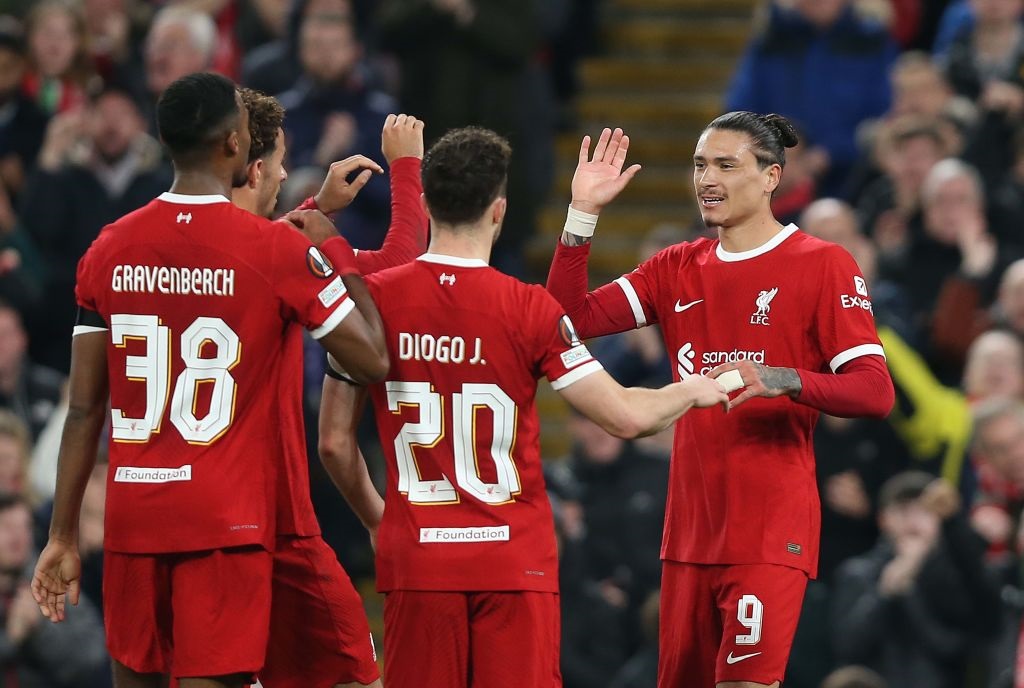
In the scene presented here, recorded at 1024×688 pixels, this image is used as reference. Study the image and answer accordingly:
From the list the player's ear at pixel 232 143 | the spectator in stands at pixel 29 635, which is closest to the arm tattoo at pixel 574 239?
the player's ear at pixel 232 143

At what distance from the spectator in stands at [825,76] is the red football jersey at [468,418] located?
6884 millimetres

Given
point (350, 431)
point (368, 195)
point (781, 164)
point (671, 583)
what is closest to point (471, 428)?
point (350, 431)

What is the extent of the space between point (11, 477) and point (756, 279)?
506 cm

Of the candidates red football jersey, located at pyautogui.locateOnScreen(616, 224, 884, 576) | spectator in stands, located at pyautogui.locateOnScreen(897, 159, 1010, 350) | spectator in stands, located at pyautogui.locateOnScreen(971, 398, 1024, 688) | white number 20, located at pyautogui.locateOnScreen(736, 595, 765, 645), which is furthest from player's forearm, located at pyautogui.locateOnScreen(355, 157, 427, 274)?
spectator in stands, located at pyautogui.locateOnScreen(897, 159, 1010, 350)

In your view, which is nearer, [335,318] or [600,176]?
[335,318]

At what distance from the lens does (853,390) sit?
610 centimetres

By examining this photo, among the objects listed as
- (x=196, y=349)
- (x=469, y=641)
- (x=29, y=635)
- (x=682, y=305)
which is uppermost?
(x=682, y=305)

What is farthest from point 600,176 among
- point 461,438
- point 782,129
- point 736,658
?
point 736,658

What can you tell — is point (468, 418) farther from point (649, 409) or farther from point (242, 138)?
point (242, 138)

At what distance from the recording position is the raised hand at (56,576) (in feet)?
19.8

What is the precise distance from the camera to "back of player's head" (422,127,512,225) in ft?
19.3

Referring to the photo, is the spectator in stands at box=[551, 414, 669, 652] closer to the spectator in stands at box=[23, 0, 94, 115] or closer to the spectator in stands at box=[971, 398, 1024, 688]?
the spectator in stands at box=[971, 398, 1024, 688]

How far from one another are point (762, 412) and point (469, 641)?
4.07 ft

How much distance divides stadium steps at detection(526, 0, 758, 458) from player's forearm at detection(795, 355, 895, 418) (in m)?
6.49
